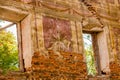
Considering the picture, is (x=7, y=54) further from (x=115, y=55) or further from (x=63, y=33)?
(x=115, y=55)

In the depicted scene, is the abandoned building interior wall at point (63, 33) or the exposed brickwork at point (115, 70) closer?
the abandoned building interior wall at point (63, 33)

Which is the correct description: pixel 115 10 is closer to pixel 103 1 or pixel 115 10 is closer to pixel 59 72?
pixel 103 1

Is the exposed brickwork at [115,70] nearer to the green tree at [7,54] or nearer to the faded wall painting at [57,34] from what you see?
the faded wall painting at [57,34]

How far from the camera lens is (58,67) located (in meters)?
6.79

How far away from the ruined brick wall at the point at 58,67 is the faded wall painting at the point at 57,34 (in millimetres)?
203

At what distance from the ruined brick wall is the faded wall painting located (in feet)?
0.67

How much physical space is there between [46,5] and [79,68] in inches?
75.2

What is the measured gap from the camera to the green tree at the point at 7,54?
6715mm

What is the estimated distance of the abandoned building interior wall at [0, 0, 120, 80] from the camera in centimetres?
648

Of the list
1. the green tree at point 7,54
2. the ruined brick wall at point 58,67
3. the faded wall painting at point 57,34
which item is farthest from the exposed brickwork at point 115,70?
the green tree at point 7,54

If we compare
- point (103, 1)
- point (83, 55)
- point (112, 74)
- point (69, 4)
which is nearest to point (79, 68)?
point (83, 55)

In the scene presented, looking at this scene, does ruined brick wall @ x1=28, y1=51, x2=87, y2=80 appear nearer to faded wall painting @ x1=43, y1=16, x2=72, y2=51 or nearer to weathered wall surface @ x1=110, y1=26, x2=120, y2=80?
faded wall painting @ x1=43, y1=16, x2=72, y2=51

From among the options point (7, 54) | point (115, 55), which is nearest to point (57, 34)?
point (7, 54)

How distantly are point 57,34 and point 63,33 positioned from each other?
24 cm
